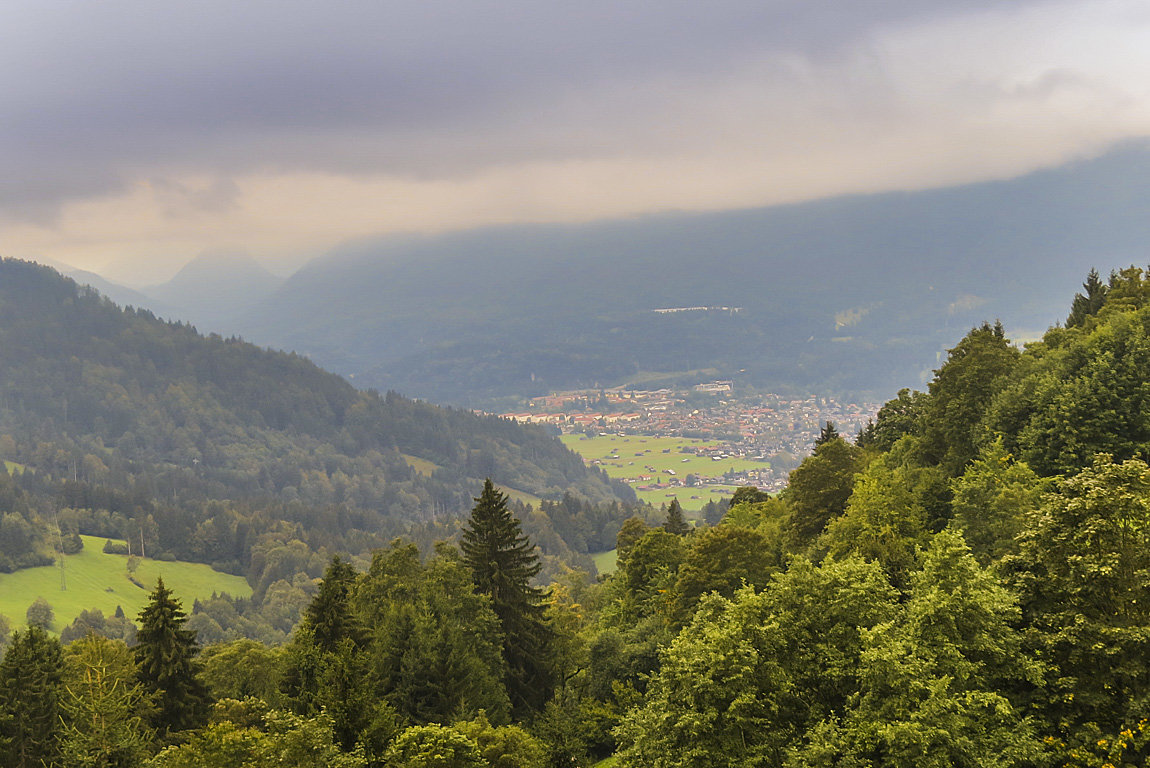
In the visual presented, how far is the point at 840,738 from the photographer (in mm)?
21703

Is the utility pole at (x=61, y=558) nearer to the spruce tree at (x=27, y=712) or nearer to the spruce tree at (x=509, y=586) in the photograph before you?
the spruce tree at (x=27, y=712)

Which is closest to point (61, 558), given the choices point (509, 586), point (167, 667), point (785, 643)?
point (167, 667)

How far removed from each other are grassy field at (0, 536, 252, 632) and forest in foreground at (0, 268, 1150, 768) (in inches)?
5066

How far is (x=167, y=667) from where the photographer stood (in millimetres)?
38094

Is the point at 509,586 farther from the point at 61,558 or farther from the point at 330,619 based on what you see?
the point at 61,558

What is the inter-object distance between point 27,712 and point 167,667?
559 centimetres

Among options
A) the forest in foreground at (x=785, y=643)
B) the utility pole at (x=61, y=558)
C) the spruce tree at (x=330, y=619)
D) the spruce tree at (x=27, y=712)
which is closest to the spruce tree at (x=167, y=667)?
the forest in foreground at (x=785, y=643)

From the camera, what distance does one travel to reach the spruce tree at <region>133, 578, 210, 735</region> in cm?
3797

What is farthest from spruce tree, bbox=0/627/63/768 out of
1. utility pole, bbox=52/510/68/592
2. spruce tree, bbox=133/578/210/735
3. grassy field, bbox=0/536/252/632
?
utility pole, bbox=52/510/68/592

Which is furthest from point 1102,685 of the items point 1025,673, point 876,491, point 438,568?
point 438,568

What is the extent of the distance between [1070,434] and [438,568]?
113 ft

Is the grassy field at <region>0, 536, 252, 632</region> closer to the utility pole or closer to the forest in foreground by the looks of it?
the utility pole

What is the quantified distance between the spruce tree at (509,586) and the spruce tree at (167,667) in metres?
15.1

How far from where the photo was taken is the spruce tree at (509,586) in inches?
1838
